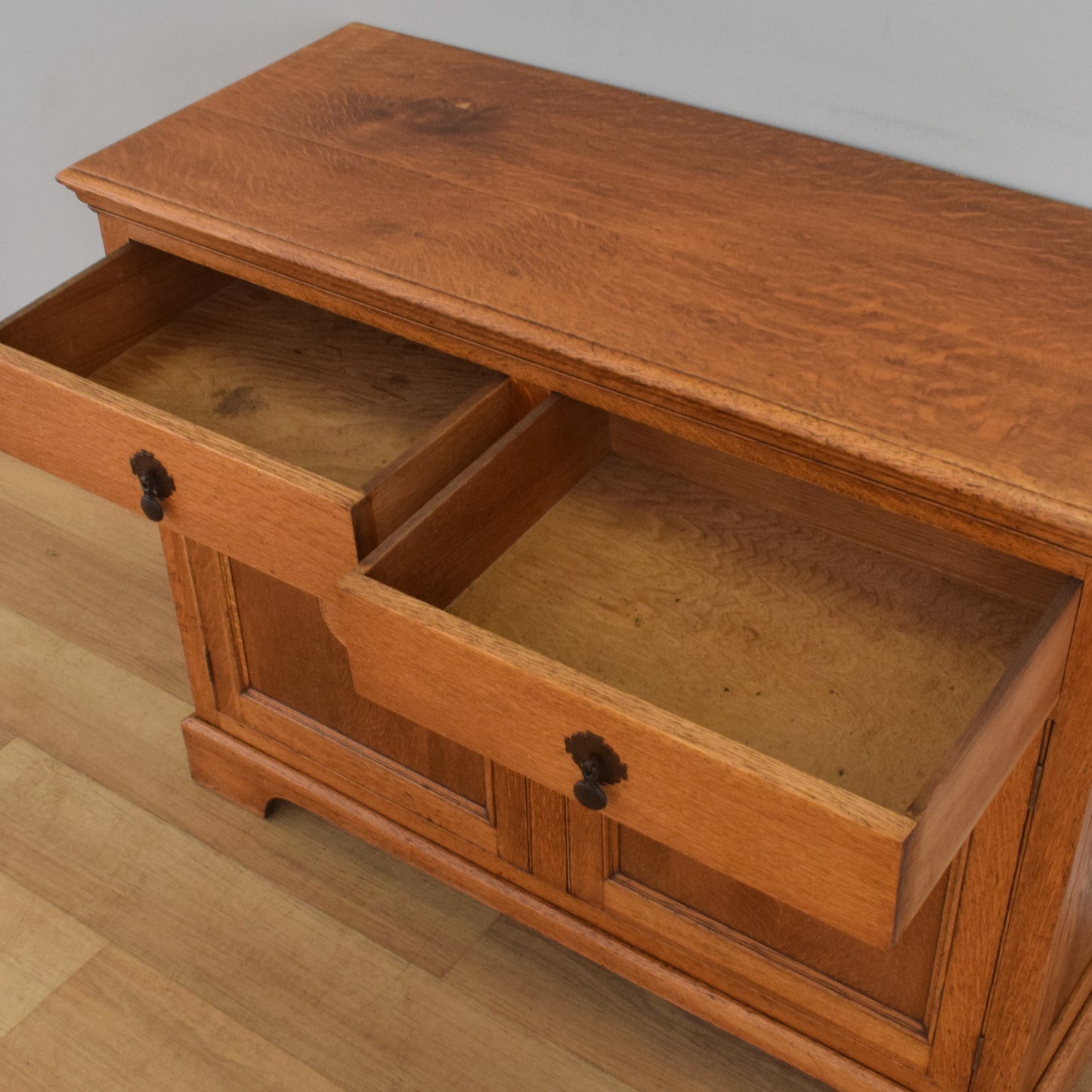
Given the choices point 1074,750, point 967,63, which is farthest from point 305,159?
point 1074,750

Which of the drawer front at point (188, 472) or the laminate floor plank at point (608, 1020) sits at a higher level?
the drawer front at point (188, 472)

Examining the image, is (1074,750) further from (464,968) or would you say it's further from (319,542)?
(464,968)

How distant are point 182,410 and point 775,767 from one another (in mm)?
757

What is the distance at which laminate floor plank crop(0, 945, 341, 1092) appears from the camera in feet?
4.95

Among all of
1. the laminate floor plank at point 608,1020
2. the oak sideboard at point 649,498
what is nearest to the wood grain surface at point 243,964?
the laminate floor plank at point 608,1020

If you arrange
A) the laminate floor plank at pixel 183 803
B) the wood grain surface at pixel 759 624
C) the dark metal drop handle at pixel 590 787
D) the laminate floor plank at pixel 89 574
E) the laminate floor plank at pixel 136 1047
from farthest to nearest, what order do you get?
the laminate floor plank at pixel 89 574 → the laminate floor plank at pixel 183 803 → the laminate floor plank at pixel 136 1047 → the wood grain surface at pixel 759 624 → the dark metal drop handle at pixel 590 787

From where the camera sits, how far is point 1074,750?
3.60 ft

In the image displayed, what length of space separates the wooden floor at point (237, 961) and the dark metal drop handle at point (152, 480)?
615 millimetres

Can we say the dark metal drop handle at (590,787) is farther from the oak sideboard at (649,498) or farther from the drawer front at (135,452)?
the drawer front at (135,452)

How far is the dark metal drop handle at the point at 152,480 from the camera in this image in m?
1.26

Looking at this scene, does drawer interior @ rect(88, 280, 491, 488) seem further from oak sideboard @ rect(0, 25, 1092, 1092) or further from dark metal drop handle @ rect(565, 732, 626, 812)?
dark metal drop handle @ rect(565, 732, 626, 812)

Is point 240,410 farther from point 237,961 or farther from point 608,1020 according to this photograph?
point 608,1020

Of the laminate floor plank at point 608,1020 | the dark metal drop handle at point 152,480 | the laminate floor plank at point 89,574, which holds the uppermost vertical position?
the dark metal drop handle at point 152,480

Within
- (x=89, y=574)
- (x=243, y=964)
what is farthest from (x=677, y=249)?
(x=89, y=574)
